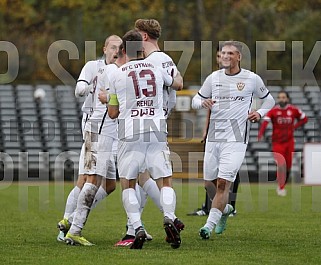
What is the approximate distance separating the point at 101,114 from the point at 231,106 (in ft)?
6.26

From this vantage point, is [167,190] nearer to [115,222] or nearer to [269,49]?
[115,222]

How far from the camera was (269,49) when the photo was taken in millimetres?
31922

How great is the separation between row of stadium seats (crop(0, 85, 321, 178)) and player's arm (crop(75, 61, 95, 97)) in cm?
1614

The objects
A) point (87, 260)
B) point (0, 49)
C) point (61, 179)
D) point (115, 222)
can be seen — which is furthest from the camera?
point (0, 49)

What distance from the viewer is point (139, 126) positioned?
10.8 metres

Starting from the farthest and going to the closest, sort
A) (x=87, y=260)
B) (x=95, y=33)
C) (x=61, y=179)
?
(x=95, y=33) → (x=61, y=179) → (x=87, y=260)

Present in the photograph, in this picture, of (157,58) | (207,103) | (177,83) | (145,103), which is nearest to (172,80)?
(177,83)

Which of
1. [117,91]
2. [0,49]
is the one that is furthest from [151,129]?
[0,49]

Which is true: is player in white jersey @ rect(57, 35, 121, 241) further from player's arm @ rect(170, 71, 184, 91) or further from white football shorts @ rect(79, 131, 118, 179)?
player's arm @ rect(170, 71, 184, 91)

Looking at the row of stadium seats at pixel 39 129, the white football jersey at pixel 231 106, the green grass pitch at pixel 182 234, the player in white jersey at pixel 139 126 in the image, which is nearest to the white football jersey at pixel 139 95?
the player in white jersey at pixel 139 126

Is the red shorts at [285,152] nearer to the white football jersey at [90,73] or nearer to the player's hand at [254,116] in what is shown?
the player's hand at [254,116]

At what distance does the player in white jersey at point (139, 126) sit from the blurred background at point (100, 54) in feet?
50.8

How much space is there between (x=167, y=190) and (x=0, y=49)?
66.2 feet

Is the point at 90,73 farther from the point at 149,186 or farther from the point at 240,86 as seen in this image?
the point at 240,86
